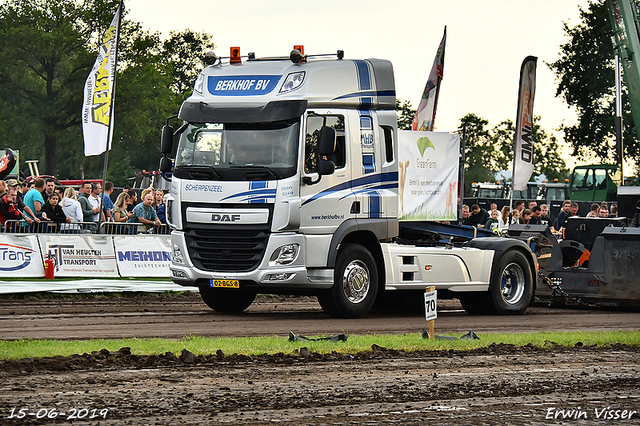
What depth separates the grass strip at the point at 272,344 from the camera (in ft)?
32.0

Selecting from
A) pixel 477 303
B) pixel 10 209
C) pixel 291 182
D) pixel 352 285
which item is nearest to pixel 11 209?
pixel 10 209

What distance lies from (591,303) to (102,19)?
54.3 meters

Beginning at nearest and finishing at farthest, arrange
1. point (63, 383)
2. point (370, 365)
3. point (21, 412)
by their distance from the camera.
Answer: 1. point (21, 412)
2. point (63, 383)
3. point (370, 365)

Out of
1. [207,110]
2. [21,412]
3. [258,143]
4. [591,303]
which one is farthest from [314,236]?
[21,412]

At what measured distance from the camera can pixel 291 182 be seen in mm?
13750

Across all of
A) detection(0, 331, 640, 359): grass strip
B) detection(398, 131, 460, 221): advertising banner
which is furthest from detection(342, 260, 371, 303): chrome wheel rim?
detection(0, 331, 640, 359): grass strip

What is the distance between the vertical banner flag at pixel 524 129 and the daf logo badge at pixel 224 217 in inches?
436

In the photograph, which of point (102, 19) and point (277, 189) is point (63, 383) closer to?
point (277, 189)

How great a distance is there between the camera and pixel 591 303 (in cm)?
1762

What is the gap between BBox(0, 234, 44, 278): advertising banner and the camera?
1883 cm

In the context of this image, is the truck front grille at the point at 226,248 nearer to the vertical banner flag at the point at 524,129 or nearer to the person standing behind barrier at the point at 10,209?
the person standing behind barrier at the point at 10,209

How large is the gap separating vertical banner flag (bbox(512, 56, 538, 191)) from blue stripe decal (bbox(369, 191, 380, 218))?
9350 millimetres

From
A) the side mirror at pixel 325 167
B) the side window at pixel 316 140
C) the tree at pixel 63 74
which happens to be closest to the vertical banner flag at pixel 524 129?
the side window at pixel 316 140

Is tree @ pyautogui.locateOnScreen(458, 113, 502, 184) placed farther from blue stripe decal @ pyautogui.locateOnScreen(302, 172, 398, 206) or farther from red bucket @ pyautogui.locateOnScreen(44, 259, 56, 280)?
blue stripe decal @ pyautogui.locateOnScreen(302, 172, 398, 206)
